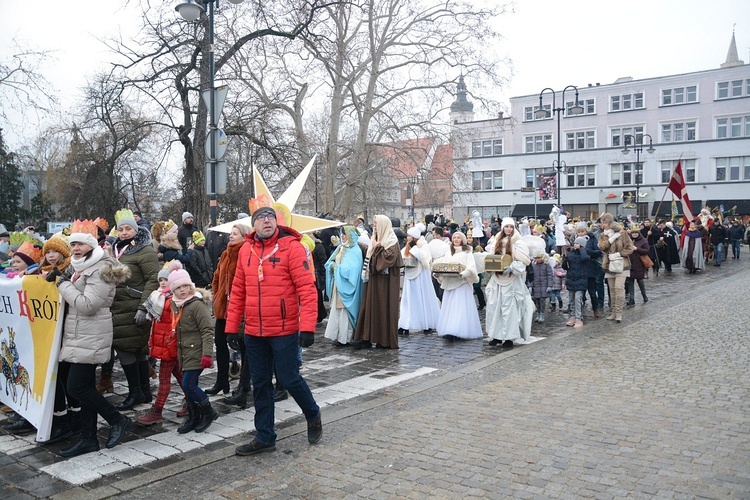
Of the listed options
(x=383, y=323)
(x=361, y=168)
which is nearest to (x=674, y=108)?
(x=361, y=168)

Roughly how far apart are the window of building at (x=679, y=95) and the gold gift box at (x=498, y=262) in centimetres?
5468

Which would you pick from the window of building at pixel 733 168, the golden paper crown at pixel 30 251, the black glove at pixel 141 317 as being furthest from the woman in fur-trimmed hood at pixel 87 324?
the window of building at pixel 733 168

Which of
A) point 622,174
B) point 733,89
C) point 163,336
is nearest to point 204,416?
point 163,336

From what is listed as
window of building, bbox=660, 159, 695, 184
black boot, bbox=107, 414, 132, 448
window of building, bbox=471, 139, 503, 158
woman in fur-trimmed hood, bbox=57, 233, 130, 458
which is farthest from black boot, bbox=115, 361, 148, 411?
window of building, bbox=471, 139, 503, 158

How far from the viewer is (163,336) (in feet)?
19.6

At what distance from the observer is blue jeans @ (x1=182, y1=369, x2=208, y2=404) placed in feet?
18.1

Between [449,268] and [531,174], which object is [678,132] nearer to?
[531,174]

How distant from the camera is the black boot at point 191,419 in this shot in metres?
5.69

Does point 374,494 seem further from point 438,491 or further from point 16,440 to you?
point 16,440

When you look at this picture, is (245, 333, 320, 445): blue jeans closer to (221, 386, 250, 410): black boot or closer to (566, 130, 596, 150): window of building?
(221, 386, 250, 410): black boot

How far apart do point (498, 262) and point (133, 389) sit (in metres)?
5.75

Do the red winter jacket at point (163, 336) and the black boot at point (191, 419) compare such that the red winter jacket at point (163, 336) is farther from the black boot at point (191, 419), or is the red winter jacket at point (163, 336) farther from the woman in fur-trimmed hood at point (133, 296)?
the black boot at point (191, 419)

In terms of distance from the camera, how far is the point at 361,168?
3438 centimetres

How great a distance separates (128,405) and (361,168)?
2859 cm
